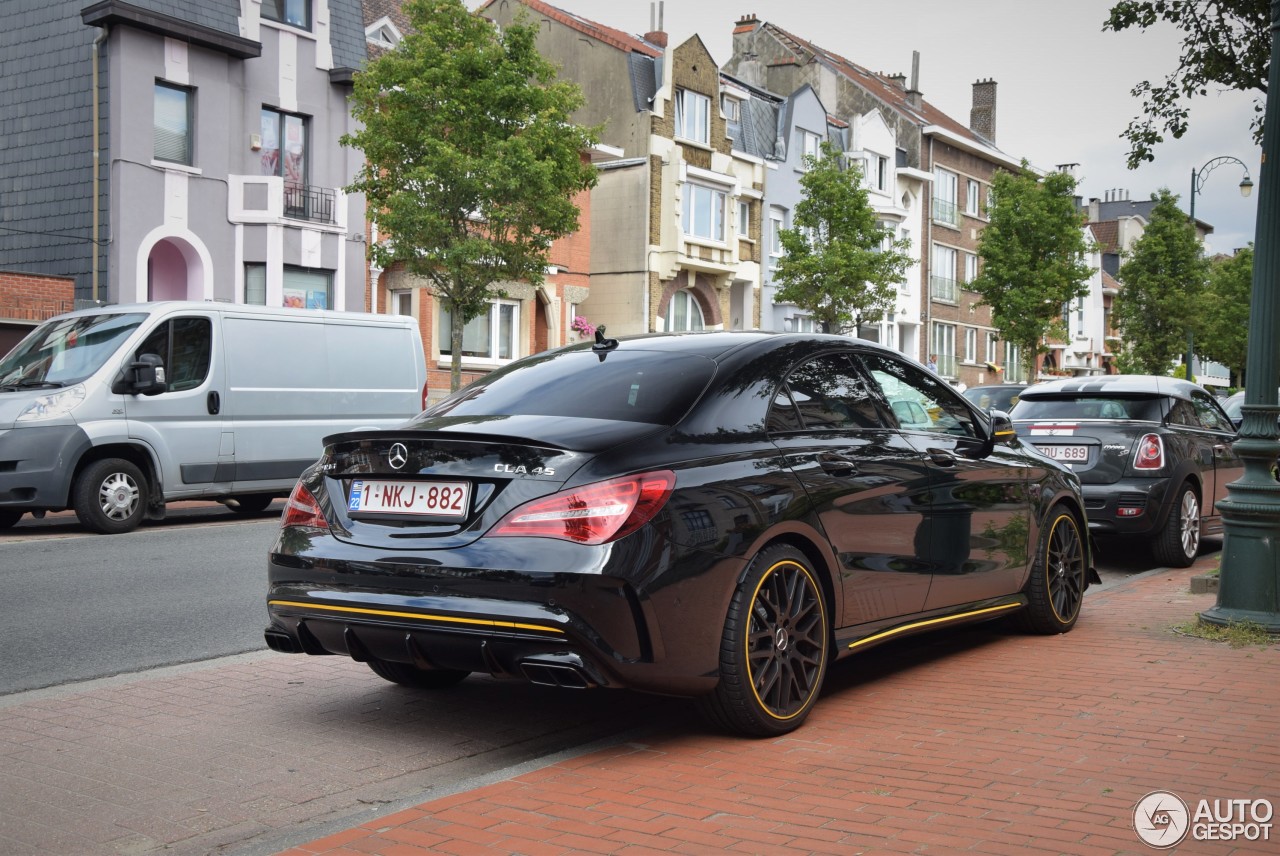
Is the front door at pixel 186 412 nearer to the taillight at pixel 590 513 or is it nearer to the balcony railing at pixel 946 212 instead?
the taillight at pixel 590 513

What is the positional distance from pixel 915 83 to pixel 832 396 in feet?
210

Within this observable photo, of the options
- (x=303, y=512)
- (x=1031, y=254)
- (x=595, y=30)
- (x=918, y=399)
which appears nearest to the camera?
(x=303, y=512)

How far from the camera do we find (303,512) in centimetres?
548

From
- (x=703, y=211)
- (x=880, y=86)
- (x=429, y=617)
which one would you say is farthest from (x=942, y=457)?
(x=880, y=86)

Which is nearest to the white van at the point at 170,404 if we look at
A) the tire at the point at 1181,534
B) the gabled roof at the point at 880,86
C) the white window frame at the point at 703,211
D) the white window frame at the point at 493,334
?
the tire at the point at 1181,534

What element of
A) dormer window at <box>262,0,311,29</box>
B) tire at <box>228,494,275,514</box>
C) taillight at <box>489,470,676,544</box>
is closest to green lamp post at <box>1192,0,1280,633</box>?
taillight at <box>489,470,676,544</box>

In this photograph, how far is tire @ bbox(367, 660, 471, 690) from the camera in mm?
6051

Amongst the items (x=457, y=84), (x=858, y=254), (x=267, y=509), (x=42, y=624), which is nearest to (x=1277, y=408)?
(x=42, y=624)

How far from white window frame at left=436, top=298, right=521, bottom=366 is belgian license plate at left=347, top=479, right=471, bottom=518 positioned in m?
27.9

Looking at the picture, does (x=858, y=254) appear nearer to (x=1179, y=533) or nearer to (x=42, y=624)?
(x=1179, y=533)

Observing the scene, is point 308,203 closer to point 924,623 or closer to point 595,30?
point 595,30

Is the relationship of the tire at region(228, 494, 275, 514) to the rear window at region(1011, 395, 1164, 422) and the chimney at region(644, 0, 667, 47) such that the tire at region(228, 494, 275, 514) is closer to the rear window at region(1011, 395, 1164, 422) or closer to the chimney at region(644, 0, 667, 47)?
the rear window at region(1011, 395, 1164, 422)

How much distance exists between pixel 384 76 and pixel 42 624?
64.4ft

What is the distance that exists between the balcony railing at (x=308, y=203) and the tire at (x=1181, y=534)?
20935mm
